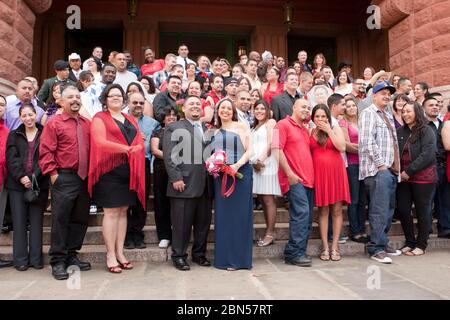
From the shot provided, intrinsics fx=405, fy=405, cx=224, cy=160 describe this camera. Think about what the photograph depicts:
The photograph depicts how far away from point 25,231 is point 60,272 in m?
0.78

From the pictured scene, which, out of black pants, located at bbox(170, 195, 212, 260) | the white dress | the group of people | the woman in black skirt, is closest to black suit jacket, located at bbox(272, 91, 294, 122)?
the group of people

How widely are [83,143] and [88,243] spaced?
1477mm

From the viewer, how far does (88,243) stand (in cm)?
509

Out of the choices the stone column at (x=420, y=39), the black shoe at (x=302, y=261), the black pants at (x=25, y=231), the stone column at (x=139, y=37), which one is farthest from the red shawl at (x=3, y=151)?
the stone column at (x=420, y=39)

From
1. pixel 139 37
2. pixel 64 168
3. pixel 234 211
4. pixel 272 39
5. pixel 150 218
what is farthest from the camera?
pixel 272 39

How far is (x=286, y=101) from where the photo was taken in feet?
19.8

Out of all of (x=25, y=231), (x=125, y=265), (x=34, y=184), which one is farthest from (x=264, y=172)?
(x=25, y=231)

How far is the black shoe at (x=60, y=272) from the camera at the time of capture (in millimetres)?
4043

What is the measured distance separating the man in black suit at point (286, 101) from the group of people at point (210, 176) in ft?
1.74

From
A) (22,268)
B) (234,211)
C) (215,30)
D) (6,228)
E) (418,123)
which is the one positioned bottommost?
(22,268)

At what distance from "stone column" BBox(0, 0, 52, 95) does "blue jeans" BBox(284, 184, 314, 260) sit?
5.67 meters

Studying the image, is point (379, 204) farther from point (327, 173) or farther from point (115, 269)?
point (115, 269)
